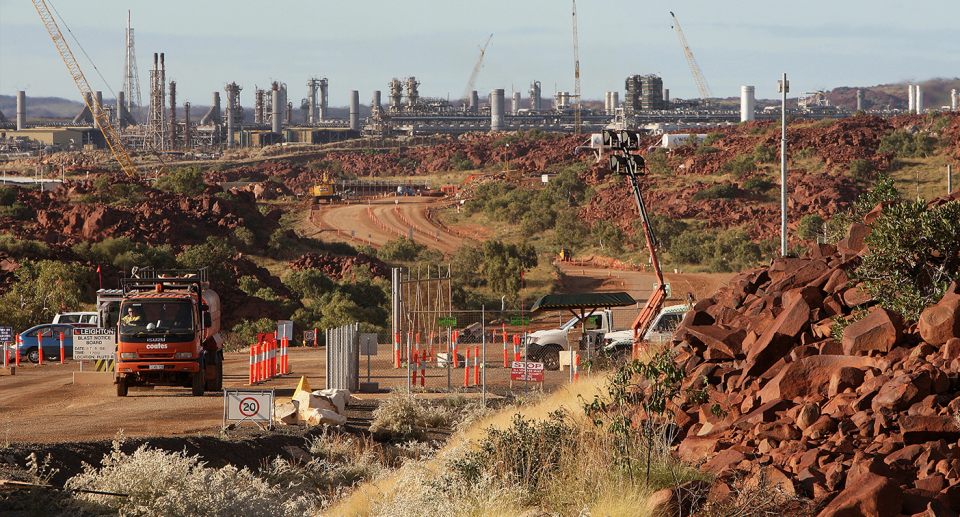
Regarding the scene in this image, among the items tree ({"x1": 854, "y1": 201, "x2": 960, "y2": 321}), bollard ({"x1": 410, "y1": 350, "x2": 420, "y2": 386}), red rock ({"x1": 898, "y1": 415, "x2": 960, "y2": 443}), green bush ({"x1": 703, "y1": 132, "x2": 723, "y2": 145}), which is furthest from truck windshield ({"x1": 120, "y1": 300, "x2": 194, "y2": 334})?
green bush ({"x1": 703, "y1": 132, "x2": 723, "y2": 145})

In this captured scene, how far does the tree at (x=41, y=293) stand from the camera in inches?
1223

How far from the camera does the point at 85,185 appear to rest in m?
62.3

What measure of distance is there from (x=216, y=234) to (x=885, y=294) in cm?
5016

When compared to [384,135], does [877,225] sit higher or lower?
lower

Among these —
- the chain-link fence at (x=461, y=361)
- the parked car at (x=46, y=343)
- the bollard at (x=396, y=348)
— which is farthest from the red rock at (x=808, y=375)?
the parked car at (x=46, y=343)

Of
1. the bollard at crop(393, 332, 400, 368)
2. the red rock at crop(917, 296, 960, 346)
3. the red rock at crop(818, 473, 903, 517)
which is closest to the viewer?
the red rock at crop(818, 473, 903, 517)

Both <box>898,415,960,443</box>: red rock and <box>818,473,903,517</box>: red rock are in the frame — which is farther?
<box>898,415,960,443</box>: red rock

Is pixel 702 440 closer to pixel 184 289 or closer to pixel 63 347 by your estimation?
pixel 184 289

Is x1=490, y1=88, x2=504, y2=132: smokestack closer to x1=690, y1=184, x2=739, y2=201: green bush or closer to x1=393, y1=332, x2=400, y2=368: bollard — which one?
x1=690, y1=184, x2=739, y2=201: green bush

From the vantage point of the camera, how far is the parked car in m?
26.8

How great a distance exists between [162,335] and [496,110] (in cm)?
15763

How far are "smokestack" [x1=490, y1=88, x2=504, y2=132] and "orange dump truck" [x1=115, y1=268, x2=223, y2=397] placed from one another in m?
154

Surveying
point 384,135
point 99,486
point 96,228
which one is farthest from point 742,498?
point 384,135

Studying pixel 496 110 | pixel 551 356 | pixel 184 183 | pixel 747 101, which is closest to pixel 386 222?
pixel 184 183
